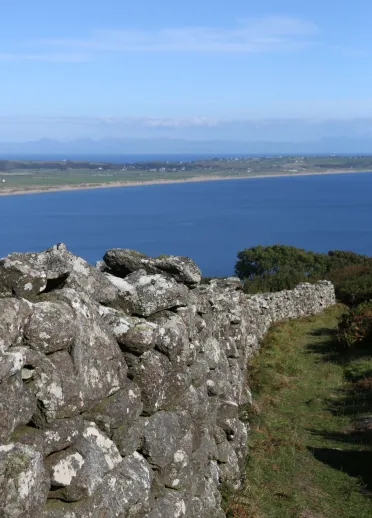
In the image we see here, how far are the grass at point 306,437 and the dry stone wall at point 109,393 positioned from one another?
2.62 ft

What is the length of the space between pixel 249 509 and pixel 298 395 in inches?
266

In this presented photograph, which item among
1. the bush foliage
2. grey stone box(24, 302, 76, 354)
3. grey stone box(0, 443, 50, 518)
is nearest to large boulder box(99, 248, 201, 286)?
grey stone box(24, 302, 76, 354)

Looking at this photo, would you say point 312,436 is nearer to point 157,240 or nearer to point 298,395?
point 298,395

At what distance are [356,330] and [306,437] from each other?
28.7 ft

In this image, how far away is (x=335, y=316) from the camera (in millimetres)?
27422

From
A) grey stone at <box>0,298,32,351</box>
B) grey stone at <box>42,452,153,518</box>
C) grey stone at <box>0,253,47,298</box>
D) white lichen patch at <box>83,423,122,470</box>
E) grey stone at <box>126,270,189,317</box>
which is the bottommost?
grey stone at <box>42,452,153,518</box>

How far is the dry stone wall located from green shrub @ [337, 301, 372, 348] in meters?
11.3

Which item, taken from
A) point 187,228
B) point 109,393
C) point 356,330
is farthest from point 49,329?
point 187,228

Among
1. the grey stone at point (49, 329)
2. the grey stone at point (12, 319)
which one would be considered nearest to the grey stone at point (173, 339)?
the grey stone at point (49, 329)

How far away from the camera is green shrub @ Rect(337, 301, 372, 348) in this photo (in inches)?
806

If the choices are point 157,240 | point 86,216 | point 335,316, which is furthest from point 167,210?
point 335,316

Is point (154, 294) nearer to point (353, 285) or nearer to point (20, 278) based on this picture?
point (20, 278)

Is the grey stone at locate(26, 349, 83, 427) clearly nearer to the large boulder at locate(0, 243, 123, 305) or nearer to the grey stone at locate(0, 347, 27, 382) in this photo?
the grey stone at locate(0, 347, 27, 382)

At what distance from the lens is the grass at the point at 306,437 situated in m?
9.80
